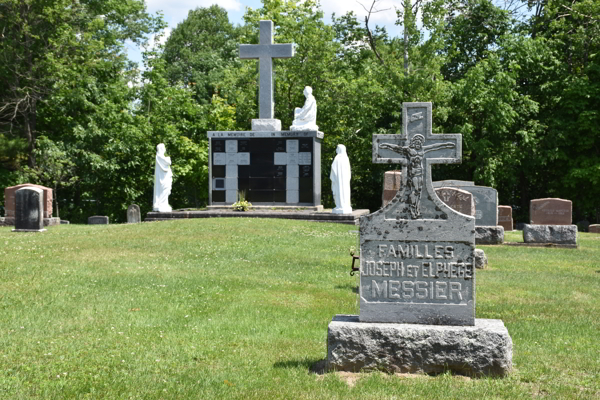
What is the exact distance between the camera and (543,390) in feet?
17.9

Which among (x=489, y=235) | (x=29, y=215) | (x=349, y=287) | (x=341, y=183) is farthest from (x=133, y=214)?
(x=349, y=287)

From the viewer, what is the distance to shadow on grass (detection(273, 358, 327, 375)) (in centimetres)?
597

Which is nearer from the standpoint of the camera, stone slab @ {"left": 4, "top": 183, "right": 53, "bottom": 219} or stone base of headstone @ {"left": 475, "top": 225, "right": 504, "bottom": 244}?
stone base of headstone @ {"left": 475, "top": 225, "right": 504, "bottom": 244}

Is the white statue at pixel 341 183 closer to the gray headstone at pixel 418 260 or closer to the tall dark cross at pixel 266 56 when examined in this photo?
the tall dark cross at pixel 266 56

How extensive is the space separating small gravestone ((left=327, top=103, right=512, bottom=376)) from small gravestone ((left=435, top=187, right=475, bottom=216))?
9.29 meters

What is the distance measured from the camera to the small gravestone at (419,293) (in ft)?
18.7

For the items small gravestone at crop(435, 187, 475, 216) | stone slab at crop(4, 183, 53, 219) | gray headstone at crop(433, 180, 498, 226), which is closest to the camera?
small gravestone at crop(435, 187, 475, 216)

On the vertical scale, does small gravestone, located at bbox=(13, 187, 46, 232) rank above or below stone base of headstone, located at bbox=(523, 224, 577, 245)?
above

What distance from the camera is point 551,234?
58.0 ft

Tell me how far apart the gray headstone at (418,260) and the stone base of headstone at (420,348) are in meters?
0.16

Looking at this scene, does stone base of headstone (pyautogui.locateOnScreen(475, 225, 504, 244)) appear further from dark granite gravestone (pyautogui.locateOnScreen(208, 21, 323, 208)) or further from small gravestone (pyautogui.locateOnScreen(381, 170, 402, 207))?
dark granite gravestone (pyautogui.locateOnScreen(208, 21, 323, 208))

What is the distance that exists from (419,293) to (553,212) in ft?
44.2

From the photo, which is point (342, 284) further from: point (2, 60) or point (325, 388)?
point (2, 60)

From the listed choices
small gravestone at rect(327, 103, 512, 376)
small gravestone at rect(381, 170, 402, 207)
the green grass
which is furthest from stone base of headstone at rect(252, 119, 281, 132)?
small gravestone at rect(327, 103, 512, 376)
